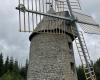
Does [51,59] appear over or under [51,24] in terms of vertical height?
under

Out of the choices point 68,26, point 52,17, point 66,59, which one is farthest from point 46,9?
point 66,59

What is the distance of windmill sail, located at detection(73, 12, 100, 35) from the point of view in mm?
16297

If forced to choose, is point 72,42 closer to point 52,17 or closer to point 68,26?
point 68,26

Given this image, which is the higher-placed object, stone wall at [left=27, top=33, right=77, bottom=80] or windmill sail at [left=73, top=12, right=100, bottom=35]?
windmill sail at [left=73, top=12, right=100, bottom=35]

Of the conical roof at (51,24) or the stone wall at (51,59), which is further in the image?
the conical roof at (51,24)

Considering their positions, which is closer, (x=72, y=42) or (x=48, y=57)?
(x=48, y=57)

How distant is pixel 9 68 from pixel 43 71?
47493 mm

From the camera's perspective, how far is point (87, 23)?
54.8 ft

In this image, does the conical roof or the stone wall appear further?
the conical roof

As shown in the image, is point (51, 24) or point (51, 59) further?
point (51, 24)

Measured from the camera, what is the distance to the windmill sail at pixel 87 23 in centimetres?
1630

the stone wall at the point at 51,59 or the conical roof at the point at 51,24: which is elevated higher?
the conical roof at the point at 51,24

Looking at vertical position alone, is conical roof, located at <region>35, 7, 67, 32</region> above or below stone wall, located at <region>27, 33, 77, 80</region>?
above

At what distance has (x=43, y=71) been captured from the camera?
48.3 ft
